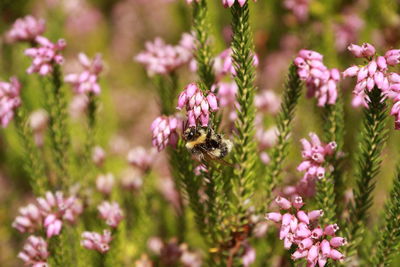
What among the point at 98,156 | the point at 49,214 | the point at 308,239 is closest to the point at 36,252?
the point at 49,214

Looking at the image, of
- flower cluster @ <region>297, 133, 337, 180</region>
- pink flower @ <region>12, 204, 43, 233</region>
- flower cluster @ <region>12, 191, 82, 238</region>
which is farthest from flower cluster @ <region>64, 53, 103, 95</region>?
flower cluster @ <region>297, 133, 337, 180</region>

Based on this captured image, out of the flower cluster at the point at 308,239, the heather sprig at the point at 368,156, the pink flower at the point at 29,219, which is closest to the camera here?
the flower cluster at the point at 308,239

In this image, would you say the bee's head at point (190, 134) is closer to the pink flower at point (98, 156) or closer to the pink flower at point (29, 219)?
the pink flower at point (29, 219)

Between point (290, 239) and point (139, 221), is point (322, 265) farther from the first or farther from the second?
point (139, 221)

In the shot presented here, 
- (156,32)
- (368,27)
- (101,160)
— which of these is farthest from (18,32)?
(156,32)

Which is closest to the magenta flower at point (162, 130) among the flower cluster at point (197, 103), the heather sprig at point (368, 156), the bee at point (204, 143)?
the bee at point (204, 143)

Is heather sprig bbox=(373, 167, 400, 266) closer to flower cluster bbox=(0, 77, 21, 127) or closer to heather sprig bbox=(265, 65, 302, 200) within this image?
heather sprig bbox=(265, 65, 302, 200)
